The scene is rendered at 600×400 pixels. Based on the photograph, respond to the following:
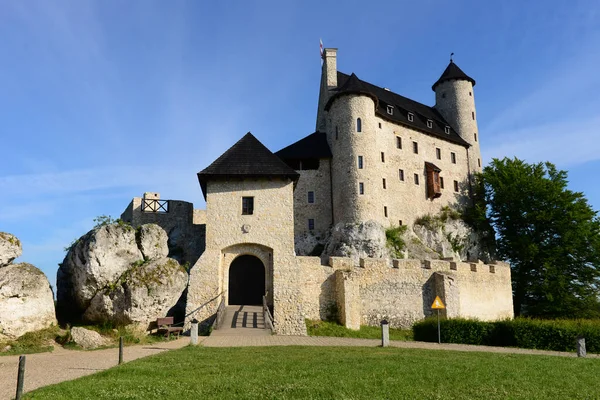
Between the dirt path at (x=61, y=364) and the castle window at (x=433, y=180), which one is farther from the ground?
the castle window at (x=433, y=180)

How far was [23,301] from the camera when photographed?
17.2 metres

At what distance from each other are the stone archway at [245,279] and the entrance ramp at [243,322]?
0.91 m

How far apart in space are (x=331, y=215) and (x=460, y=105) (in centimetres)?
2256

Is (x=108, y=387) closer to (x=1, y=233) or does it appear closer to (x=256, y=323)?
(x=256, y=323)

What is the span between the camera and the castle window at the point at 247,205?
21.8 meters

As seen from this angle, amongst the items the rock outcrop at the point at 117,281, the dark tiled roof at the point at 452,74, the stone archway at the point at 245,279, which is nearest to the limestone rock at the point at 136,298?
Result: the rock outcrop at the point at 117,281

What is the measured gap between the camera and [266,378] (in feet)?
29.6

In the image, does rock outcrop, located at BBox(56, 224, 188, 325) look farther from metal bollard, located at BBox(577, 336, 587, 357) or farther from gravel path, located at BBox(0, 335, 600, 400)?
metal bollard, located at BBox(577, 336, 587, 357)

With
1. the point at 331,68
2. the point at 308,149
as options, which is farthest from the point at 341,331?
the point at 331,68

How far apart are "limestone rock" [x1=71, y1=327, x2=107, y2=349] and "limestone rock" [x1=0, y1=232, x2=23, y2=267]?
457 centimetres

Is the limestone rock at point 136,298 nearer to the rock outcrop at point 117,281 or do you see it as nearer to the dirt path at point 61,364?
the rock outcrop at point 117,281

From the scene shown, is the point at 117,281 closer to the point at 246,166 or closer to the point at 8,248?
the point at 8,248

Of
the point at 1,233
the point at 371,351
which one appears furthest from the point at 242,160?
the point at 371,351

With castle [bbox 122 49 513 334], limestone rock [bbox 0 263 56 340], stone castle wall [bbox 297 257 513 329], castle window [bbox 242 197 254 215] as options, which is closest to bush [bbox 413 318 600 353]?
stone castle wall [bbox 297 257 513 329]
